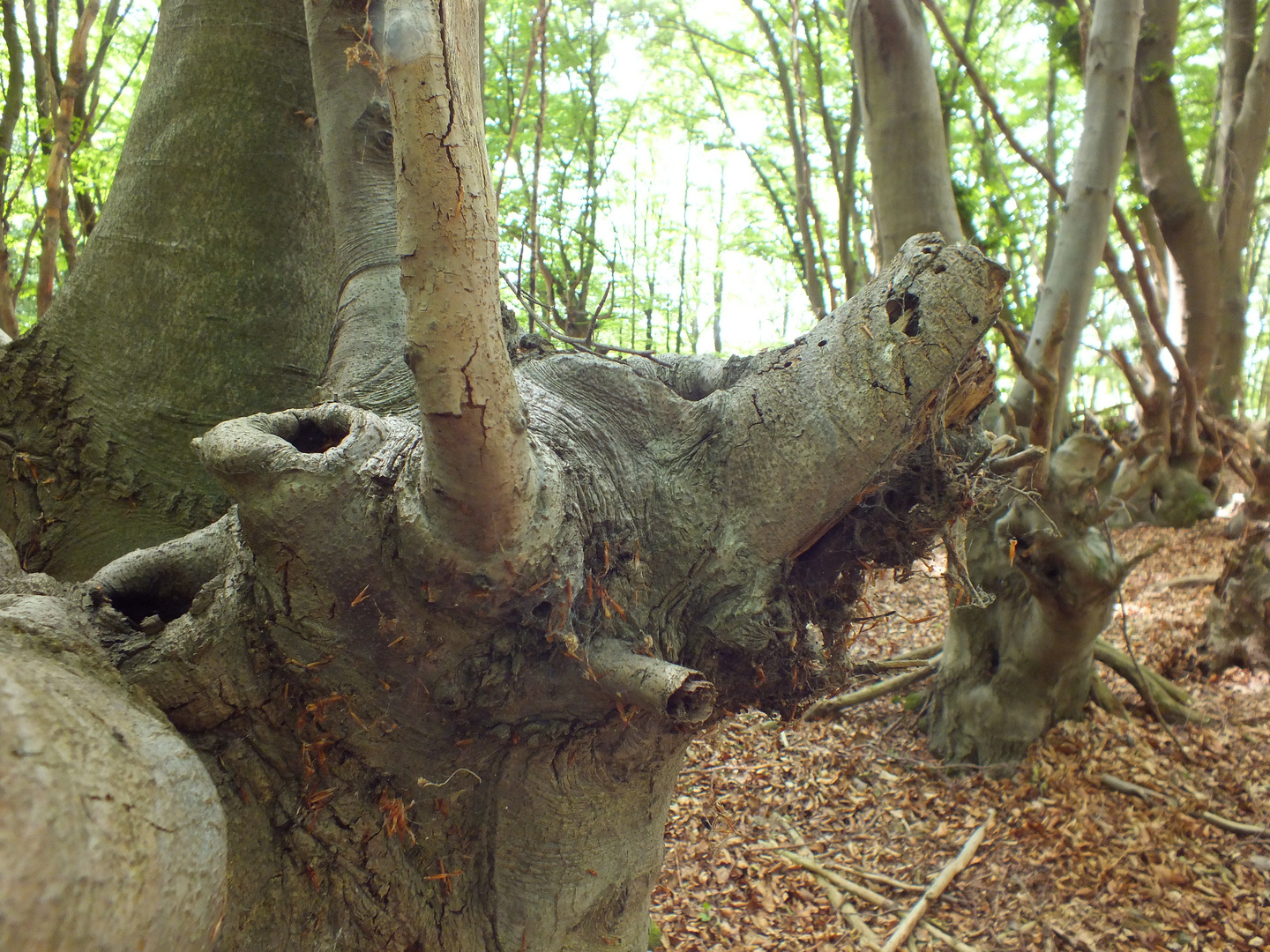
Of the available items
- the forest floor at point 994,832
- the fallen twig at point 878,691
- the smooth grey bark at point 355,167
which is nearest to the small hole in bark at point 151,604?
the smooth grey bark at point 355,167

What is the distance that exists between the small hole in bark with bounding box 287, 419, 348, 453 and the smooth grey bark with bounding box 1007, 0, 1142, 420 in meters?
3.77

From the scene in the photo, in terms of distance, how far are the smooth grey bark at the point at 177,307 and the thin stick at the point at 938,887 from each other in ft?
9.98

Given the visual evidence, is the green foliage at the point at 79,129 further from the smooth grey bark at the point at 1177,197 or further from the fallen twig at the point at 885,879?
the smooth grey bark at the point at 1177,197

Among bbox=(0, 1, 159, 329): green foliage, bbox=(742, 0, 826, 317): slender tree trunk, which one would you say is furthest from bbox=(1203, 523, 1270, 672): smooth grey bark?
bbox=(0, 1, 159, 329): green foliage

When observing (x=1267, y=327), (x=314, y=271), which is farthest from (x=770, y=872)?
(x=1267, y=327)

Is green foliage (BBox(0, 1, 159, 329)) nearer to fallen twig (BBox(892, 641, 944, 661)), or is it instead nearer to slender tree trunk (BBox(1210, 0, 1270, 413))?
fallen twig (BBox(892, 641, 944, 661))

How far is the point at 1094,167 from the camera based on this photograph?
4.32m

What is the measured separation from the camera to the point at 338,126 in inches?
103

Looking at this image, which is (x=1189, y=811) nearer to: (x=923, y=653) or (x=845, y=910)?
(x=923, y=653)

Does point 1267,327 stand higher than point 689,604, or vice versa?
point 1267,327

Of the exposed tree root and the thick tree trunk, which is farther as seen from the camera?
the exposed tree root

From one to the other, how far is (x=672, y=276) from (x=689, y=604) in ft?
42.0

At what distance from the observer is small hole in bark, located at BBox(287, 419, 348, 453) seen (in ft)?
5.53

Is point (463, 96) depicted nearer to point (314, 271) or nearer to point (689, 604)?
point (689, 604)
